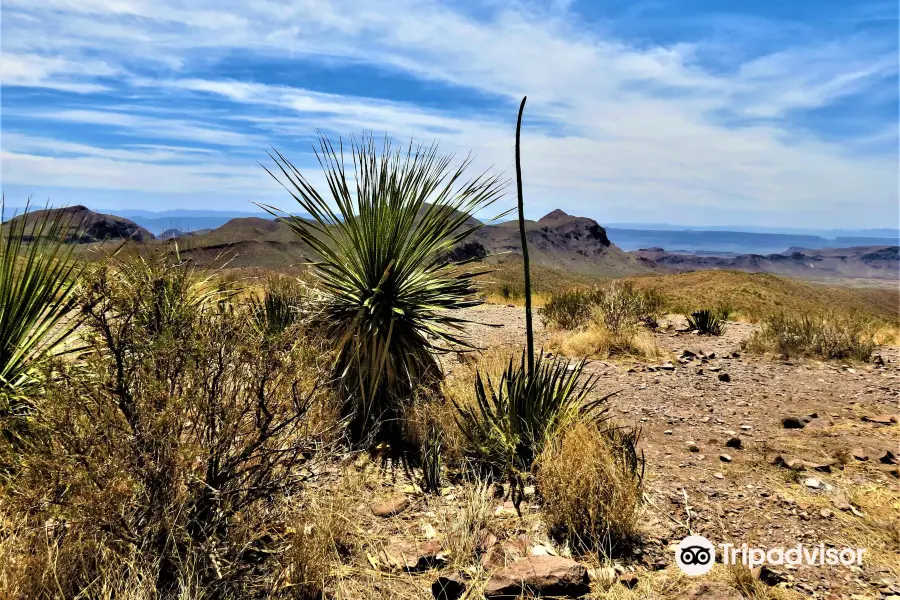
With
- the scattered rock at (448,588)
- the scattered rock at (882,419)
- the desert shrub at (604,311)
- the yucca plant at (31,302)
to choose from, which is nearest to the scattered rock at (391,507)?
the scattered rock at (448,588)

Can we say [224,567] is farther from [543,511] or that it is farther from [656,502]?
[656,502]

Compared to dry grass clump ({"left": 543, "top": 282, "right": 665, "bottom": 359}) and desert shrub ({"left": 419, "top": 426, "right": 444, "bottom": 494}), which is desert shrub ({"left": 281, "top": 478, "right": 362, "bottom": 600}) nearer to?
desert shrub ({"left": 419, "top": 426, "right": 444, "bottom": 494})

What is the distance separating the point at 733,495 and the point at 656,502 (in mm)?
655

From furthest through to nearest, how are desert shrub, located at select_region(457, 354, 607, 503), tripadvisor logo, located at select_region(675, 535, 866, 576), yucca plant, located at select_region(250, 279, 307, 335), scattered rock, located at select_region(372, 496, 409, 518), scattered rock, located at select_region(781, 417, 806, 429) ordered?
scattered rock, located at select_region(781, 417, 806, 429), yucca plant, located at select_region(250, 279, 307, 335), desert shrub, located at select_region(457, 354, 607, 503), scattered rock, located at select_region(372, 496, 409, 518), tripadvisor logo, located at select_region(675, 535, 866, 576)

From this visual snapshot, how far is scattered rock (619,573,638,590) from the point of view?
9.69 ft

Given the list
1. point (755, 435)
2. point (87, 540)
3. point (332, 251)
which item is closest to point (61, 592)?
point (87, 540)

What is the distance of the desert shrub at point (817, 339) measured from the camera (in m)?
8.99

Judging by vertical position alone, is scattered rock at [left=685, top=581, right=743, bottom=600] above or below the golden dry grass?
above

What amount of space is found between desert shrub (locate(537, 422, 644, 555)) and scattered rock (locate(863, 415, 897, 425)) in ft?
13.2

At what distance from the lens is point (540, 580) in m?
2.80

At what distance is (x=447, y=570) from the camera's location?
3.01 m

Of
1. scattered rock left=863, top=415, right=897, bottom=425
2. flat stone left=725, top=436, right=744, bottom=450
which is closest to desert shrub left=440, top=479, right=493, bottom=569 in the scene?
flat stone left=725, top=436, right=744, bottom=450

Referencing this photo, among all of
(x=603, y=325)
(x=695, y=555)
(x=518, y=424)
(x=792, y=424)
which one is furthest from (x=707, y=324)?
(x=695, y=555)

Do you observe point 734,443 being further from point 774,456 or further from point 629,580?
point 629,580
